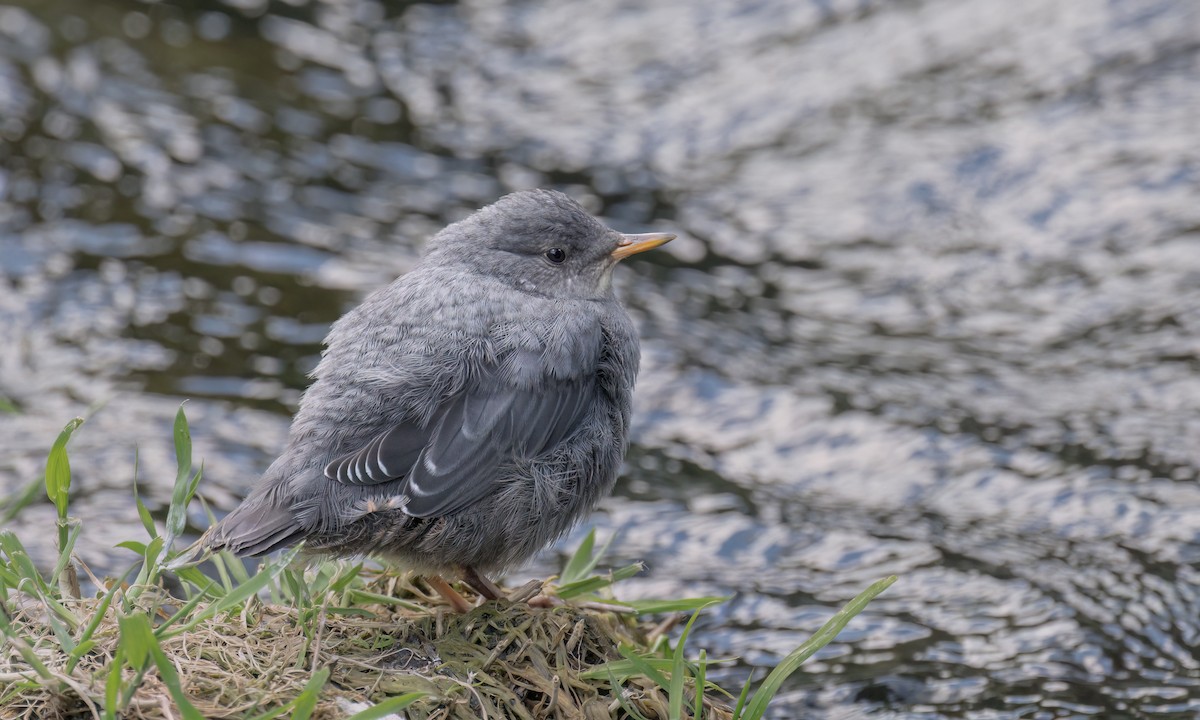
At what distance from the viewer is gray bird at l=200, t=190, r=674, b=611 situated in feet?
10.8

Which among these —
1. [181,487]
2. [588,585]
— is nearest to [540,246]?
[588,585]

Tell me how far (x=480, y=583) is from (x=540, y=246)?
3.51 feet

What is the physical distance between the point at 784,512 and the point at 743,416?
71 cm

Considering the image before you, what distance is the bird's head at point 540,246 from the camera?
4117 mm

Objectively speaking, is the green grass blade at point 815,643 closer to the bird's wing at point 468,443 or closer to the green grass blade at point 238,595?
the bird's wing at point 468,443

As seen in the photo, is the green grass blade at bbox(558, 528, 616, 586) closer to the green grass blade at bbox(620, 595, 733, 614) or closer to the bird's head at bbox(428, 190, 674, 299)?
the green grass blade at bbox(620, 595, 733, 614)

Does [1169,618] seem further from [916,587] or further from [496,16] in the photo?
[496,16]

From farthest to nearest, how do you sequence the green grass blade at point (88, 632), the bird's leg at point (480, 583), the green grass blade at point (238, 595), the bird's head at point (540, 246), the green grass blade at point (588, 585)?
the bird's head at point (540, 246)
the green grass blade at point (588, 585)
the bird's leg at point (480, 583)
the green grass blade at point (238, 595)
the green grass blade at point (88, 632)

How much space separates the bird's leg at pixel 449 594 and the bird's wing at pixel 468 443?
284 millimetres

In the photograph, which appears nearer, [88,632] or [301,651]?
[88,632]

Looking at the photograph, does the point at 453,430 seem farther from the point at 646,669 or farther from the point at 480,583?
the point at 646,669

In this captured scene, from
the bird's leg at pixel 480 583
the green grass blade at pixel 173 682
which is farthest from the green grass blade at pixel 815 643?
the green grass blade at pixel 173 682

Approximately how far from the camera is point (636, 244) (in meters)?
4.27

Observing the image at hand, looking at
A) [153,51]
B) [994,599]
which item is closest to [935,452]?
[994,599]
